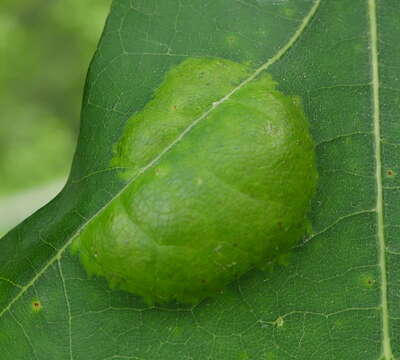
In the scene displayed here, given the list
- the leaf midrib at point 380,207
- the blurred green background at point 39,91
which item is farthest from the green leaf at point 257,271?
the blurred green background at point 39,91

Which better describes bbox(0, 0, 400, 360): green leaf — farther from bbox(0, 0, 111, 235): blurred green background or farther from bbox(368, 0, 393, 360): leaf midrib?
bbox(0, 0, 111, 235): blurred green background

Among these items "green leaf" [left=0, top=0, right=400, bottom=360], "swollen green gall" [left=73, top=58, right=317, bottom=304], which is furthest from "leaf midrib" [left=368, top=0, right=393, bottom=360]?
"swollen green gall" [left=73, top=58, right=317, bottom=304]

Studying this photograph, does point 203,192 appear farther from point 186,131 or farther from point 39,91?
point 39,91

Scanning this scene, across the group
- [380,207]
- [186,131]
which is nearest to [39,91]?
[186,131]

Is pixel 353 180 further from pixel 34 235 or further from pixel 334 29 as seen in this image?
pixel 34 235

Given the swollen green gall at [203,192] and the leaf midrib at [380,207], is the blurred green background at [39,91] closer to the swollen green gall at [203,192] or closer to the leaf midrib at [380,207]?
the swollen green gall at [203,192]

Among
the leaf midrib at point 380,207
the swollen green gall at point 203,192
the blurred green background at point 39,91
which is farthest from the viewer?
the blurred green background at point 39,91

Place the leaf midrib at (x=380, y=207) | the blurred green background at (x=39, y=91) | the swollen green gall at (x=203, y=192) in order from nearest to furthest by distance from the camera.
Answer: the swollen green gall at (x=203, y=192) < the leaf midrib at (x=380, y=207) < the blurred green background at (x=39, y=91)
